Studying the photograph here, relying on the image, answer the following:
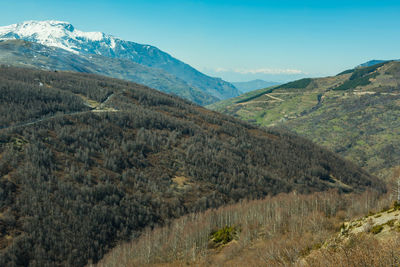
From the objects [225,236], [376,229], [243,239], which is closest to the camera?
[376,229]

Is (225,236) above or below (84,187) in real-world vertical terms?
below

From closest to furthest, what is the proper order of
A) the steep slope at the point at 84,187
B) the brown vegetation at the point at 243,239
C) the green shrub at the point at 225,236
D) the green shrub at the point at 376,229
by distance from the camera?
1. the green shrub at the point at 376,229
2. the brown vegetation at the point at 243,239
3. the green shrub at the point at 225,236
4. the steep slope at the point at 84,187

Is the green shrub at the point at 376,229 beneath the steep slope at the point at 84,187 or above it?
above

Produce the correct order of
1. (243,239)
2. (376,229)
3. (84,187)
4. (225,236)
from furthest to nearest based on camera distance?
(84,187)
(225,236)
(243,239)
(376,229)

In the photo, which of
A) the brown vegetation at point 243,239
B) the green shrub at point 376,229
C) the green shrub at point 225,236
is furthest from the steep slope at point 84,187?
the green shrub at point 376,229

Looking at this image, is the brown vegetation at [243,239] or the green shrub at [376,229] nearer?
the green shrub at [376,229]

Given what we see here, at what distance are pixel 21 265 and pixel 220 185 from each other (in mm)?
120499

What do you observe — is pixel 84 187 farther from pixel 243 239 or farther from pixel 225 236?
pixel 243 239

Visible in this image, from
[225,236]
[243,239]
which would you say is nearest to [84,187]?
[225,236]

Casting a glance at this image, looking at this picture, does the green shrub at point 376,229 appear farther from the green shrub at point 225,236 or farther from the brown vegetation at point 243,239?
the green shrub at point 225,236

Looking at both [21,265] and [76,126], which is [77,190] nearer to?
[21,265]

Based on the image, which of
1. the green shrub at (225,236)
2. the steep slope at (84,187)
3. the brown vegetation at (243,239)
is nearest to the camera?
the brown vegetation at (243,239)

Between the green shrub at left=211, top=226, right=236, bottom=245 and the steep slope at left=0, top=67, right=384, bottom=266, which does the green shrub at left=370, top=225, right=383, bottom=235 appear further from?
the steep slope at left=0, top=67, right=384, bottom=266

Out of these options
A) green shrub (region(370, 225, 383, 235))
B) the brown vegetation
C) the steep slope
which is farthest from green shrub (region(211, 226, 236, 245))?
green shrub (region(370, 225, 383, 235))
